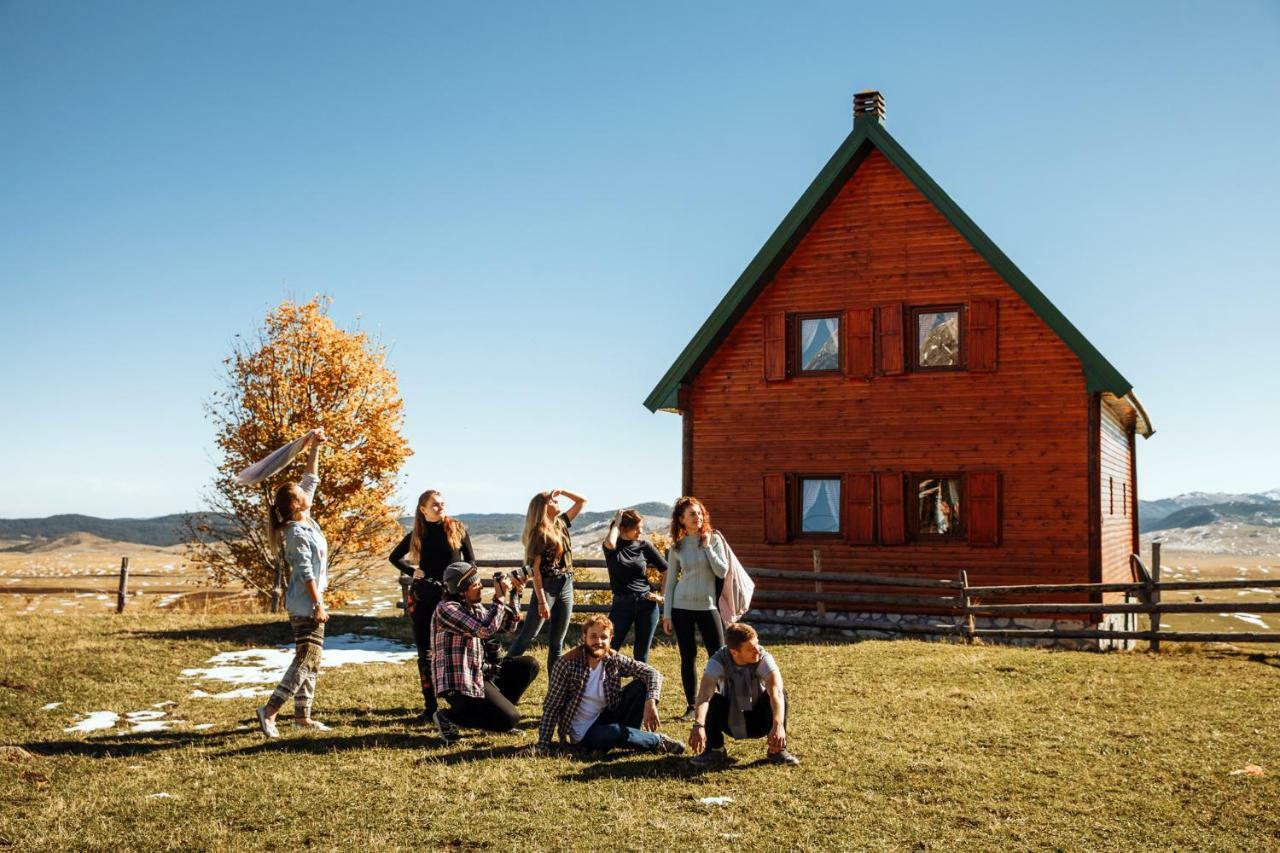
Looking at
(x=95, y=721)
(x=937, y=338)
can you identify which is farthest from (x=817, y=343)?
(x=95, y=721)

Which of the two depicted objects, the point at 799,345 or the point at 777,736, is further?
the point at 799,345

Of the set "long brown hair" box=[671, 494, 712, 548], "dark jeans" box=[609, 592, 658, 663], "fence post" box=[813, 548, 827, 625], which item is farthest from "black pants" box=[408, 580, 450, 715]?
"fence post" box=[813, 548, 827, 625]

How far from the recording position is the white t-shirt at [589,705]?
27.8 ft

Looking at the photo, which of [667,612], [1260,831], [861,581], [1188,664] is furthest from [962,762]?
[861,581]

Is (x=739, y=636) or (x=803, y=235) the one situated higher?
(x=803, y=235)

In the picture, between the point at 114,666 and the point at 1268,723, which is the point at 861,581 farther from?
the point at 114,666

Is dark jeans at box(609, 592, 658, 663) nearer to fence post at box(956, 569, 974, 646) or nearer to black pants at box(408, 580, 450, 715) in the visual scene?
black pants at box(408, 580, 450, 715)

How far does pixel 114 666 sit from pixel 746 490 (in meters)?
11.5

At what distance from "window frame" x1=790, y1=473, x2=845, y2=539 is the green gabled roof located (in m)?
3.00

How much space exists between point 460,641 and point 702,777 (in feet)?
8.12

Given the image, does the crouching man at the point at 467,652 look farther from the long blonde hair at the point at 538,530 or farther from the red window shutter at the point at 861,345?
the red window shutter at the point at 861,345

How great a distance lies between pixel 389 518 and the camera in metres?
30.1

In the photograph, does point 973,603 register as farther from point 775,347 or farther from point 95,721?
point 95,721

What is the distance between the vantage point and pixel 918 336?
19.0m
